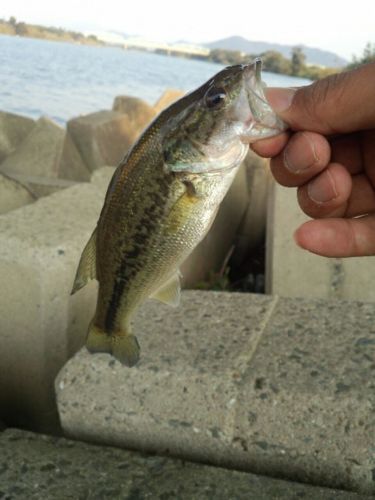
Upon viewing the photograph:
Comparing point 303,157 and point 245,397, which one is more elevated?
point 303,157

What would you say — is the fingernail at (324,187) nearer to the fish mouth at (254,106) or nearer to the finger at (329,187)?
the finger at (329,187)

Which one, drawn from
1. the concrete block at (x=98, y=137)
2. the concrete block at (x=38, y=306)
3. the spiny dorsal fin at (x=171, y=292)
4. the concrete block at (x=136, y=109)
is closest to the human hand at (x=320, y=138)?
the spiny dorsal fin at (x=171, y=292)

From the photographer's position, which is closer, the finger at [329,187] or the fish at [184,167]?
the fish at [184,167]

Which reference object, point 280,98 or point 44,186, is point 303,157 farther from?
point 44,186

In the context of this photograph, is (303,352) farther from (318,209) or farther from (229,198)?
(229,198)

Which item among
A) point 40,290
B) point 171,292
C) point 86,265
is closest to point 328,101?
point 171,292

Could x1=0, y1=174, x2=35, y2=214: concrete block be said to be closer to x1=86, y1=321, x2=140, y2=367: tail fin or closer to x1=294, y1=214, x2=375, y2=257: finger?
x1=86, y1=321, x2=140, y2=367: tail fin

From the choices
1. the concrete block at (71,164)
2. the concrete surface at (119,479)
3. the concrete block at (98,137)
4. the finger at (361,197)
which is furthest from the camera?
the concrete block at (98,137)
